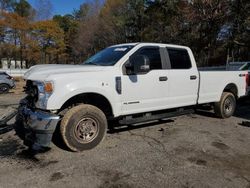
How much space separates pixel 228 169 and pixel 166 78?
257 centimetres

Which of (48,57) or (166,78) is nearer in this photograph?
(166,78)

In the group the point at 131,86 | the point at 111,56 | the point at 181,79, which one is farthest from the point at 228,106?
the point at 111,56

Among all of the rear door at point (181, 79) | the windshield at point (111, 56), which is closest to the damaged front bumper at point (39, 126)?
the windshield at point (111, 56)

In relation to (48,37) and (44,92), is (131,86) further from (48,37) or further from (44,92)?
(48,37)

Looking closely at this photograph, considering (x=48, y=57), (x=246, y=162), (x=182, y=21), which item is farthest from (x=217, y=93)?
(x=48, y=57)

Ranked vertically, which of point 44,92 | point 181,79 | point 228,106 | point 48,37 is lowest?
point 228,106

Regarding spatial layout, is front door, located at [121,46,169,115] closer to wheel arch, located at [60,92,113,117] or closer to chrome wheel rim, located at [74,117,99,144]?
wheel arch, located at [60,92,113,117]

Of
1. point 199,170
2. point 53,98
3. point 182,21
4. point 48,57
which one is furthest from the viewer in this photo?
point 48,57

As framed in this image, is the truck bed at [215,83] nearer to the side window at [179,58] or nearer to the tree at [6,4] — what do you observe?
the side window at [179,58]

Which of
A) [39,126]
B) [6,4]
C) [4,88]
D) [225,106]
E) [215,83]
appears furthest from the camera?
[6,4]

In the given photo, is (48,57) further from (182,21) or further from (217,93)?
(217,93)

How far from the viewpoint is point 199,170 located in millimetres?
4781

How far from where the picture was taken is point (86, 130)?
5.59 m

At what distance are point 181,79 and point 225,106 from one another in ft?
7.31
